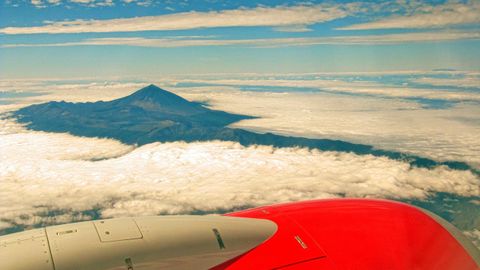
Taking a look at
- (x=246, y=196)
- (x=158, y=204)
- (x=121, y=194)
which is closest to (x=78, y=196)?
(x=121, y=194)

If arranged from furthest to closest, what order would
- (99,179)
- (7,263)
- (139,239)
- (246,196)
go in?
(99,179)
(246,196)
(139,239)
(7,263)

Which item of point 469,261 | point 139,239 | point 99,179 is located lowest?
point 99,179

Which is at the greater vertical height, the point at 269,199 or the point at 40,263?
the point at 40,263

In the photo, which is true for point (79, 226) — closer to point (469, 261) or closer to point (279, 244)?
point (279, 244)

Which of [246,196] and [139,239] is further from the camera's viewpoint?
[246,196]

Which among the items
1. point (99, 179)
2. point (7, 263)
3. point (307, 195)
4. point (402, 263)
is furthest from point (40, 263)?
point (99, 179)

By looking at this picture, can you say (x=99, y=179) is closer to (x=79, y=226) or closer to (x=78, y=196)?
(x=78, y=196)

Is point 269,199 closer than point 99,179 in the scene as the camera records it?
Yes

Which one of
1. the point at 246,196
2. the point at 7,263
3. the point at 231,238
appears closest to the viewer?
the point at 7,263

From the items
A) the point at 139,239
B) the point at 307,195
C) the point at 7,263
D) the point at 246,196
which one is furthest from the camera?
the point at 246,196
